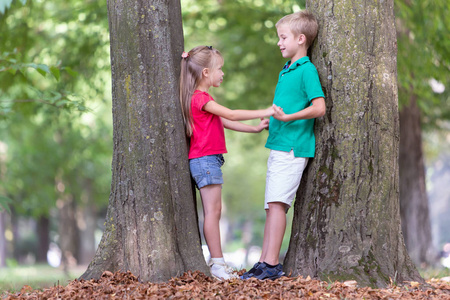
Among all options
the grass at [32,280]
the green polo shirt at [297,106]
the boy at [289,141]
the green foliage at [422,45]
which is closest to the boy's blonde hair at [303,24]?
the boy at [289,141]

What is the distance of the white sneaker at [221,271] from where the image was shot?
13.3ft

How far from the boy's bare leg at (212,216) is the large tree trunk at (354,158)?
663mm

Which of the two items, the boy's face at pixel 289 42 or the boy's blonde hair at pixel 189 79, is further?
the boy's blonde hair at pixel 189 79

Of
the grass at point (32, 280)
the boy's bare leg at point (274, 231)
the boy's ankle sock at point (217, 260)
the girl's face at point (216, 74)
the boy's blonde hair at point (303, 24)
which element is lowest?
the grass at point (32, 280)

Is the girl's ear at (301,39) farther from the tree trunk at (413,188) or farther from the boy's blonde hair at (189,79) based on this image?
the tree trunk at (413,188)

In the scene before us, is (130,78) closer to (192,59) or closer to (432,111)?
(192,59)

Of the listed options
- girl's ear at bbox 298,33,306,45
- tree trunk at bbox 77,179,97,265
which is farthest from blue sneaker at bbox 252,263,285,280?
tree trunk at bbox 77,179,97,265

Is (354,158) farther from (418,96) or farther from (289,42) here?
(418,96)

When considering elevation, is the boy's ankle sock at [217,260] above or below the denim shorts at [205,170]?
below

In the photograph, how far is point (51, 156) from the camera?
49.3ft

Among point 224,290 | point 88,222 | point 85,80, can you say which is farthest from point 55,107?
point 88,222

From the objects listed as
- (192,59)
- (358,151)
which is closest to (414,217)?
(358,151)

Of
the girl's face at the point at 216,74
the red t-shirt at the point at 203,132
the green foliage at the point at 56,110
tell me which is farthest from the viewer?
the green foliage at the point at 56,110

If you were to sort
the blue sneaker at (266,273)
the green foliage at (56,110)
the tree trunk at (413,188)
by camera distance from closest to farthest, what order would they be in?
the blue sneaker at (266,273), the green foliage at (56,110), the tree trunk at (413,188)
